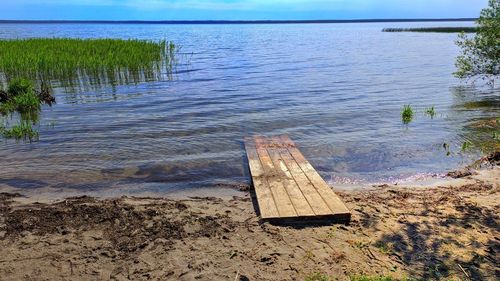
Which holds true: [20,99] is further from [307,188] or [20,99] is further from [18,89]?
[307,188]

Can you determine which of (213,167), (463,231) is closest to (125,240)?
(213,167)

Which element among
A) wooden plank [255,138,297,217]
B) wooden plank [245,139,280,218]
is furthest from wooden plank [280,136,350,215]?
wooden plank [245,139,280,218]

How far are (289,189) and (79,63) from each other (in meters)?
21.6

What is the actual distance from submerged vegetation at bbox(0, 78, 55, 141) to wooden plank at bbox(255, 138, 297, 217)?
723cm

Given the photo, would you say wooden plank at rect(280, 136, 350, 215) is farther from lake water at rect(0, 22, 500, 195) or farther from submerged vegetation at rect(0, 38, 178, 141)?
submerged vegetation at rect(0, 38, 178, 141)

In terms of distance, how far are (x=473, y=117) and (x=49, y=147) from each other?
47.2 ft

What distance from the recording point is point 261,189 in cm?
754

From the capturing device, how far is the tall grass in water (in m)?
23.0

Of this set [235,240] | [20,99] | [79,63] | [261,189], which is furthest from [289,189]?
[79,63]

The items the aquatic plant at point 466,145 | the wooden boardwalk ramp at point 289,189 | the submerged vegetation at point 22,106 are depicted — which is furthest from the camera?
the submerged vegetation at point 22,106

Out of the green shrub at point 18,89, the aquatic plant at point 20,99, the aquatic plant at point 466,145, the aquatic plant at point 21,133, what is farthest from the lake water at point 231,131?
the green shrub at point 18,89

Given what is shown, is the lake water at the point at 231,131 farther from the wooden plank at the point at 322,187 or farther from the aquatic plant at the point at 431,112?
the wooden plank at the point at 322,187

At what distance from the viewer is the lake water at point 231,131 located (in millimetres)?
9273

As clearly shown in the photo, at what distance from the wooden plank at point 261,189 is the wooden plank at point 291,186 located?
13.2 inches
